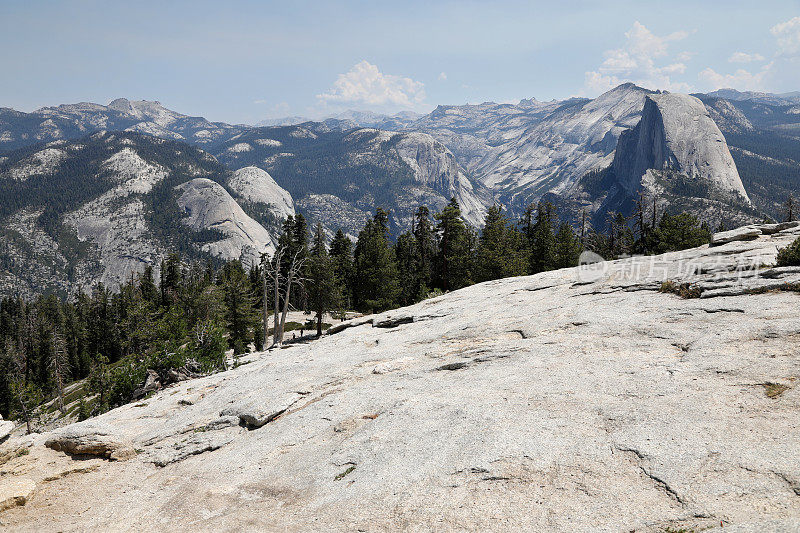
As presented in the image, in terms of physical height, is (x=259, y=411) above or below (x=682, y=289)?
below

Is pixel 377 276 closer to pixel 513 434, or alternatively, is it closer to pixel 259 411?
pixel 259 411

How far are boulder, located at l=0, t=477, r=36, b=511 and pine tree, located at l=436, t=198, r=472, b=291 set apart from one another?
1807 inches

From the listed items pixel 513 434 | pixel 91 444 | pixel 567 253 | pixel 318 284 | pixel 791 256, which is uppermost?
pixel 791 256

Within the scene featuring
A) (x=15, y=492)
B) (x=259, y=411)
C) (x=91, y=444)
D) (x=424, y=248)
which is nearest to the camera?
Answer: (x=15, y=492)

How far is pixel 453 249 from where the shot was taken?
192ft

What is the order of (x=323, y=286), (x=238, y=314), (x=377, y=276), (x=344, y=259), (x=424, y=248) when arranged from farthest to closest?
(x=344, y=259), (x=424, y=248), (x=238, y=314), (x=377, y=276), (x=323, y=286)

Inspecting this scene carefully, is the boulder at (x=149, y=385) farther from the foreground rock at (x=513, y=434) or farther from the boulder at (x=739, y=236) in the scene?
the boulder at (x=739, y=236)

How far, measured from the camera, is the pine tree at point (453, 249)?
54725 millimetres

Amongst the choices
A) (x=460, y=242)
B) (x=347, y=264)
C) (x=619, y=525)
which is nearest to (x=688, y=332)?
(x=619, y=525)

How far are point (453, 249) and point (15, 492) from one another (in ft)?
171

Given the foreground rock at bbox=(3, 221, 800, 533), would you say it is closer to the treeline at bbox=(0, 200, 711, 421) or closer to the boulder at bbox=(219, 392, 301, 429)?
the boulder at bbox=(219, 392, 301, 429)

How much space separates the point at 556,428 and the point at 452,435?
2749 millimetres

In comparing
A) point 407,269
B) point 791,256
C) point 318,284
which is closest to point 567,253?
point 407,269

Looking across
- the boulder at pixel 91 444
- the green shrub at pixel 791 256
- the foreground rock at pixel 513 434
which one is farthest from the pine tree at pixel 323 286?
the green shrub at pixel 791 256
